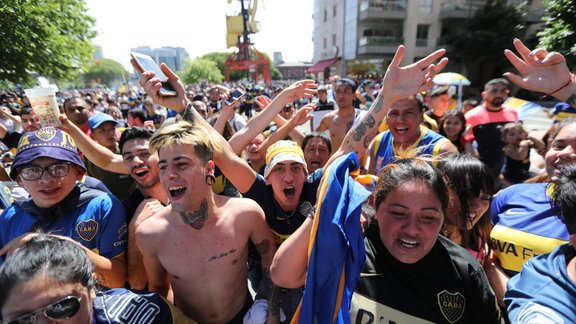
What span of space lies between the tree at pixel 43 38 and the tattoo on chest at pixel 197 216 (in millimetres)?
10317

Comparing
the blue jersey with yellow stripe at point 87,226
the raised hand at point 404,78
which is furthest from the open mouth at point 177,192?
the raised hand at point 404,78

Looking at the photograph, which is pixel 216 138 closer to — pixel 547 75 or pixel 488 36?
pixel 547 75

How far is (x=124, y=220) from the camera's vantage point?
6.88 ft

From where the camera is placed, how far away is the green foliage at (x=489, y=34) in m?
23.7

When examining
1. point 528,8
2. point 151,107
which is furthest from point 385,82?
point 528,8

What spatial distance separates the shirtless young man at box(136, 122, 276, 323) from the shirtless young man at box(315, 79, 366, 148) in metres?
2.99

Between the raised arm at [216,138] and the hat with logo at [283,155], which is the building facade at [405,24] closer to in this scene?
the hat with logo at [283,155]

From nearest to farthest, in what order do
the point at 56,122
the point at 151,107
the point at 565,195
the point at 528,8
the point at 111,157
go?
the point at 565,195 → the point at 56,122 → the point at 111,157 → the point at 151,107 → the point at 528,8

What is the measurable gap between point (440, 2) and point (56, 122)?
114 feet

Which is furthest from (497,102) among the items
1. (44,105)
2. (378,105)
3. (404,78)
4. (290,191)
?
(44,105)

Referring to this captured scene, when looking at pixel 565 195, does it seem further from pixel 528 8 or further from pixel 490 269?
pixel 528 8

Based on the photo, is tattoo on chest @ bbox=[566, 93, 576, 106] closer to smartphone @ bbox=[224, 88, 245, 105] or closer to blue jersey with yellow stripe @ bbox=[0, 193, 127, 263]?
smartphone @ bbox=[224, 88, 245, 105]

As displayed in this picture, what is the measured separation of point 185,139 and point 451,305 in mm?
1675

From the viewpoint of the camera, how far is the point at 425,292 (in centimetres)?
142
